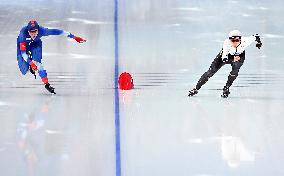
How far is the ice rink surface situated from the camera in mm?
3490

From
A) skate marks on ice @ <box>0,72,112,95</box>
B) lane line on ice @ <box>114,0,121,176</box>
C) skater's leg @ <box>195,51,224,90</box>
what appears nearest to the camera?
lane line on ice @ <box>114,0,121,176</box>

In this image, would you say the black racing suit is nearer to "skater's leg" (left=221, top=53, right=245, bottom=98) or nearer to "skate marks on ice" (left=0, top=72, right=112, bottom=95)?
"skater's leg" (left=221, top=53, right=245, bottom=98)

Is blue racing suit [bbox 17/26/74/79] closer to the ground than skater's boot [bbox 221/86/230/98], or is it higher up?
higher up

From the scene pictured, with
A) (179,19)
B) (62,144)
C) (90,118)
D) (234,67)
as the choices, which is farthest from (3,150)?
(179,19)

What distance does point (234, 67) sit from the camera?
4414mm

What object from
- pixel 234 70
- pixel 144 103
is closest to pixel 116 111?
pixel 144 103

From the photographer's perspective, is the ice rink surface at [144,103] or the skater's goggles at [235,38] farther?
the skater's goggles at [235,38]

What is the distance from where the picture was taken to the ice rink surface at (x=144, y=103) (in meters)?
3.49

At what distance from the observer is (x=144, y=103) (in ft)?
14.8

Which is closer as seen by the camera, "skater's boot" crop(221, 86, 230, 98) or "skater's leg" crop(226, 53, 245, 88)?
"skater's leg" crop(226, 53, 245, 88)

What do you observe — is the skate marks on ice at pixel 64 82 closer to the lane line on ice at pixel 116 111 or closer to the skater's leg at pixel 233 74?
the lane line on ice at pixel 116 111

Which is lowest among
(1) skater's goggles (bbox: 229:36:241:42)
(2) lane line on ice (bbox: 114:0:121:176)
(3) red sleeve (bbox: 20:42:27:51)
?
(2) lane line on ice (bbox: 114:0:121:176)

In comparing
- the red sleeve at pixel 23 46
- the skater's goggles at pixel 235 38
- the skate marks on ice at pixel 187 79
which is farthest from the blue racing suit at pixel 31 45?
the skater's goggles at pixel 235 38

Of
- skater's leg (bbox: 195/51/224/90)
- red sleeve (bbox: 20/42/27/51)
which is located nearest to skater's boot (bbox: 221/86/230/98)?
skater's leg (bbox: 195/51/224/90)
